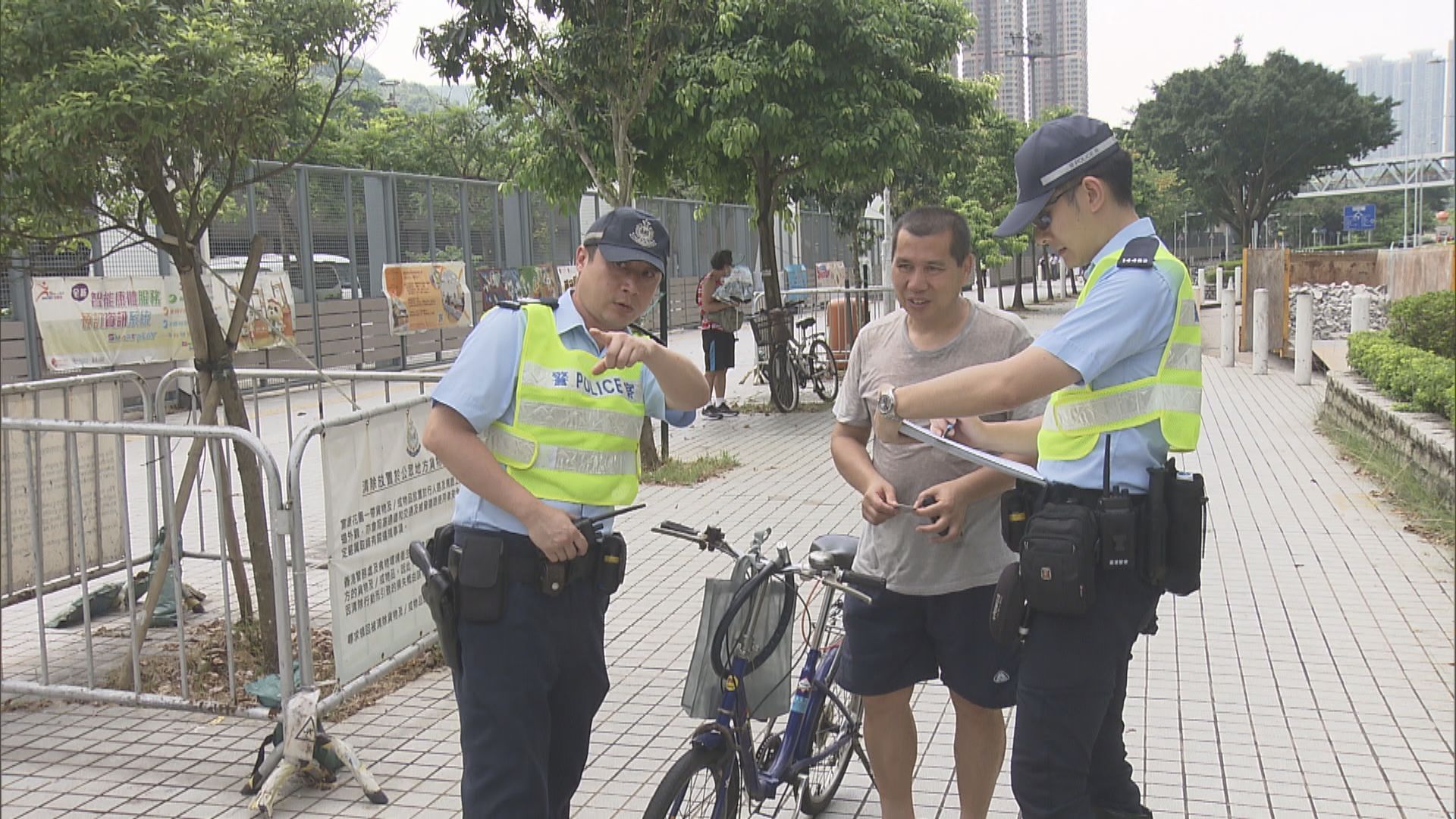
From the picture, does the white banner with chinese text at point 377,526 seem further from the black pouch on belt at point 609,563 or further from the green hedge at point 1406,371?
the green hedge at point 1406,371

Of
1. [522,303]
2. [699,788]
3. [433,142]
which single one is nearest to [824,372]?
[699,788]

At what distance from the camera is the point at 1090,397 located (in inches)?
110

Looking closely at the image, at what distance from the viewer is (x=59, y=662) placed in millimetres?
5469

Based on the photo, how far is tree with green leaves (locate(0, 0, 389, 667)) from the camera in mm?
4543

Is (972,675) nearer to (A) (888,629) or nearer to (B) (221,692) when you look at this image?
(A) (888,629)

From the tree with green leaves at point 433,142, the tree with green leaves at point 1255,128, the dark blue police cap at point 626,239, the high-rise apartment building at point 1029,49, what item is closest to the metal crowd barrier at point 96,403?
the dark blue police cap at point 626,239

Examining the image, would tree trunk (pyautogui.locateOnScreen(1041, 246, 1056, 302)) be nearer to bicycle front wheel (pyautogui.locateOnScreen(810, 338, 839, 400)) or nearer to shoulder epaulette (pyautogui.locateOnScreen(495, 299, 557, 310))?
bicycle front wheel (pyautogui.locateOnScreen(810, 338, 839, 400))

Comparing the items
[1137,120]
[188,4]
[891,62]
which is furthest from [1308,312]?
[1137,120]

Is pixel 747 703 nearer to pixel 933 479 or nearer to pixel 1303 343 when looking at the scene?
pixel 933 479

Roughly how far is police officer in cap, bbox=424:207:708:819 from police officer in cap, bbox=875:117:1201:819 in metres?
0.67

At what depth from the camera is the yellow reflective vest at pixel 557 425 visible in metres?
2.96

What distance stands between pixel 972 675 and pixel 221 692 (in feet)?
10.7

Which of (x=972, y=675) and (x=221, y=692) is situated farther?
(x=221, y=692)

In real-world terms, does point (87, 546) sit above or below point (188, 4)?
below
